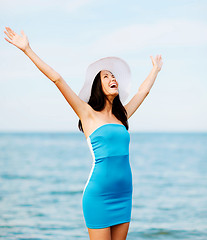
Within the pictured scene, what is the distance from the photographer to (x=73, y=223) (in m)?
7.92

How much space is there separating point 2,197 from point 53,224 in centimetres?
372

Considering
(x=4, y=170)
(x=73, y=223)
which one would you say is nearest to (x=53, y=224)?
(x=73, y=223)

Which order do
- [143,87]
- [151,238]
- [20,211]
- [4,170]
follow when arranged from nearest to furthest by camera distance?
[143,87] < [151,238] < [20,211] < [4,170]

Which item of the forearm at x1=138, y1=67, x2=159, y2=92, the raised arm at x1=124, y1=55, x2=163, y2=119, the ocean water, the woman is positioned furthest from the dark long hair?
the ocean water

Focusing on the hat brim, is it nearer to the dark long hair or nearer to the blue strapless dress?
the dark long hair

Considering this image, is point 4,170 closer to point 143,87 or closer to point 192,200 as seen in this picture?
point 192,200

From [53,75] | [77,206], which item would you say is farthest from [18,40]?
[77,206]

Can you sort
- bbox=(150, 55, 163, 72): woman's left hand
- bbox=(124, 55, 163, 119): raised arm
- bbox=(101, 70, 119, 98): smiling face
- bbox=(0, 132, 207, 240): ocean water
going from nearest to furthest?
bbox=(101, 70, 119, 98): smiling face
bbox=(124, 55, 163, 119): raised arm
bbox=(150, 55, 163, 72): woman's left hand
bbox=(0, 132, 207, 240): ocean water

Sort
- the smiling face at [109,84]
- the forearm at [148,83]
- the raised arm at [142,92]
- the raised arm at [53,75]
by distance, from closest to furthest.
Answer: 1. the raised arm at [53,75]
2. the smiling face at [109,84]
3. the raised arm at [142,92]
4. the forearm at [148,83]

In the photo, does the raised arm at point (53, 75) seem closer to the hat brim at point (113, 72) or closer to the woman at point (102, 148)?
the woman at point (102, 148)

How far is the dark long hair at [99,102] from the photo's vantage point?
9.60 ft

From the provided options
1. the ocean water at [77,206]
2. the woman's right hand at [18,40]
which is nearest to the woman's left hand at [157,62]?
the woman's right hand at [18,40]

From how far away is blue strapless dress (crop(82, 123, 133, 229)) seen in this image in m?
2.68

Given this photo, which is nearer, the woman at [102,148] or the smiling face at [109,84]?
the woman at [102,148]
